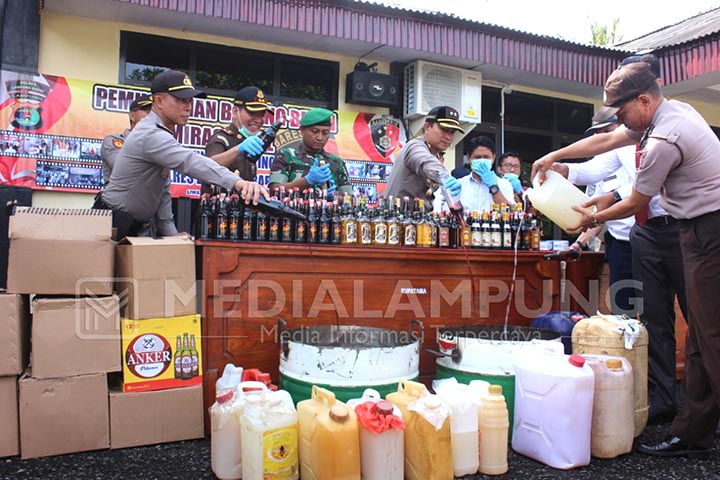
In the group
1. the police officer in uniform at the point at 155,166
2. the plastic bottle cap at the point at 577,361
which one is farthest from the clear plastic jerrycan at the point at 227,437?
the plastic bottle cap at the point at 577,361

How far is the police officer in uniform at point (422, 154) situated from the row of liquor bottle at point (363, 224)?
0.25 m

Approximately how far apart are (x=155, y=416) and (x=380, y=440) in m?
1.14

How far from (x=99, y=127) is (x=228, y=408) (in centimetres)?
388

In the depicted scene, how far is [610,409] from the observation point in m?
2.52

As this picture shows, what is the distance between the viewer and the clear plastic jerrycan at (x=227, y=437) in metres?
2.18

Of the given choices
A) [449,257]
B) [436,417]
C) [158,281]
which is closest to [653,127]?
[449,257]

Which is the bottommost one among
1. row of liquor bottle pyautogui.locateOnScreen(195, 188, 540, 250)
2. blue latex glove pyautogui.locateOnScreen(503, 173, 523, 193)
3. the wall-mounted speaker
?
row of liquor bottle pyautogui.locateOnScreen(195, 188, 540, 250)

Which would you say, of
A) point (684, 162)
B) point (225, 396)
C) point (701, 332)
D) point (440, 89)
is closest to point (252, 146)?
point (225, 396)

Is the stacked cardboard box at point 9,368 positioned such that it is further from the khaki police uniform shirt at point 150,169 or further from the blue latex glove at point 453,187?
the blue latex glove at point 453,187

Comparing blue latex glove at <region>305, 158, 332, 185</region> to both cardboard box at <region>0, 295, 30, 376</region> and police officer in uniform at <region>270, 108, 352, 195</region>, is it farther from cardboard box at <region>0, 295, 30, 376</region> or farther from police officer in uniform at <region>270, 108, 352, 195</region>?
cardboard box at <region>0, 295, 30, 376</region>

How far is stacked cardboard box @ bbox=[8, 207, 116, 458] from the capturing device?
2.36 meters

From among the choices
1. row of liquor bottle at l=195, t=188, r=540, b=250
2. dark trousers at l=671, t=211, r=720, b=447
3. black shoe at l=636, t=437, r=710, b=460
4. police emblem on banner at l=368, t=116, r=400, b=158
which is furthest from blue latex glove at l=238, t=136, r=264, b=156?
police emblem on banner at l=368, t=116, r=400, b=158

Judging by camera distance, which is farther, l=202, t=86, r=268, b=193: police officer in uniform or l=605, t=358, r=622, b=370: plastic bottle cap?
l=202, t=86, r=268, b=193: police officer in uniform

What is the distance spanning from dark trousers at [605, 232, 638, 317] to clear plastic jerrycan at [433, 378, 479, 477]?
1653mm
